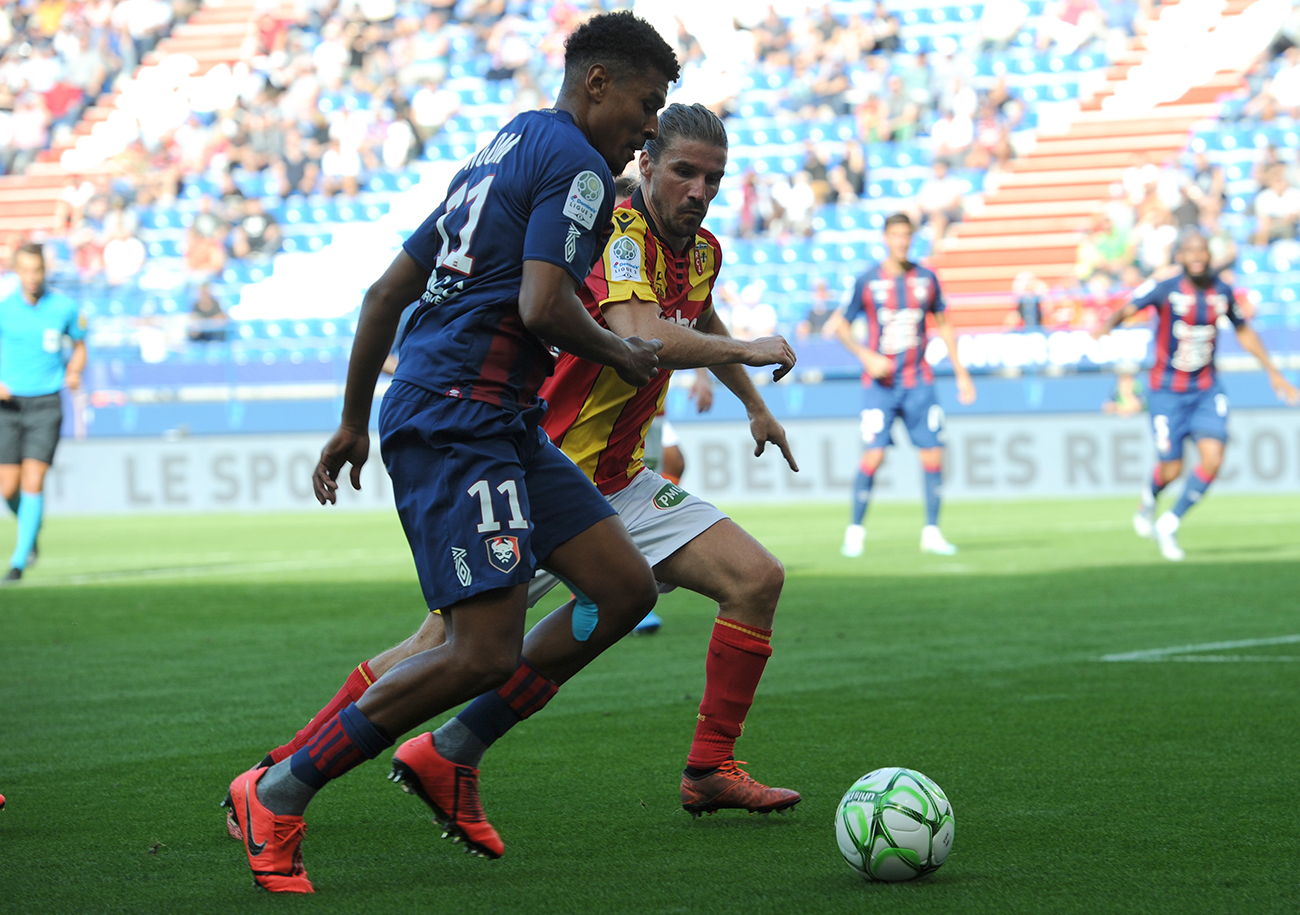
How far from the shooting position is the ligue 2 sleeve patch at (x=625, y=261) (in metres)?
4.40

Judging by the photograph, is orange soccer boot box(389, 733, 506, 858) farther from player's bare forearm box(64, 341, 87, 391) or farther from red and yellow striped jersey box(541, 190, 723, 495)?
player's bare forearm box(64, 341, 87, 391)

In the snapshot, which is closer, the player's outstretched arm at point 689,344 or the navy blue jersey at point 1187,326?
the player's outstretched arm at point 689,344

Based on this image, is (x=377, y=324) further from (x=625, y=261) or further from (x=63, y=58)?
(x=63, y=58)

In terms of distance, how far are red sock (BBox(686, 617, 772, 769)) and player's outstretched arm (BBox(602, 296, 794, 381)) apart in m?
0.83

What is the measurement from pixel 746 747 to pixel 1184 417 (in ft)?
27.8

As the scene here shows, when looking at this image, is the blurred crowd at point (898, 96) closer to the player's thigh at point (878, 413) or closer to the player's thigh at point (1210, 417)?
the player's thigh at point (878, 413)

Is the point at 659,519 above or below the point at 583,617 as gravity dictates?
above

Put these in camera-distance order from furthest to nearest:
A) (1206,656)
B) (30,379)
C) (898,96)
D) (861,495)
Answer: (898,96) < (861,495) < (30,379) < (1206,656)

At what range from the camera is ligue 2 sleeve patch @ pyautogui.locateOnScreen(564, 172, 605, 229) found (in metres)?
3.63

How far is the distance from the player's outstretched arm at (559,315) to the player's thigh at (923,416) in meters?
9.96

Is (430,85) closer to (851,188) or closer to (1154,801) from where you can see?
(851,188)

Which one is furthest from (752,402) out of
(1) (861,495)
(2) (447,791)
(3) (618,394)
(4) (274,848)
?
(1) (861,495)

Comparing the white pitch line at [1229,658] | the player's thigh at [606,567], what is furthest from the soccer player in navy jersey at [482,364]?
the white pitch line at [1229,658]

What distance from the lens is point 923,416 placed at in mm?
13445
